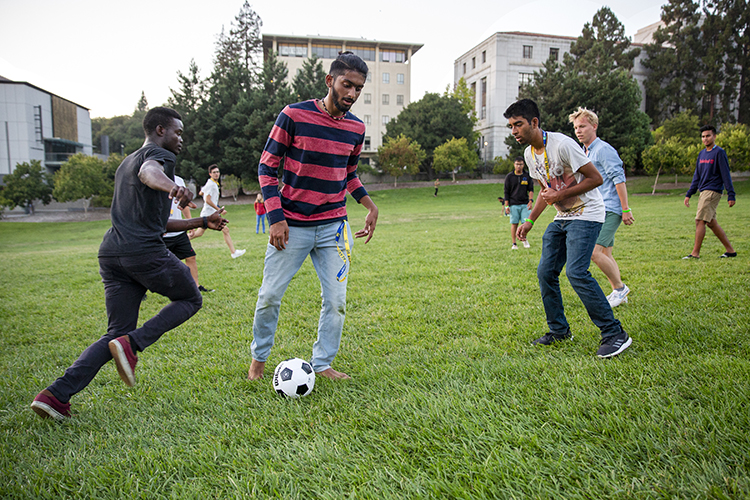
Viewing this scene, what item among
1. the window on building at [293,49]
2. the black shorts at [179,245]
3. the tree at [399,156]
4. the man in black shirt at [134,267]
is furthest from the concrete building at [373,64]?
the man in black shirt at [134,267]

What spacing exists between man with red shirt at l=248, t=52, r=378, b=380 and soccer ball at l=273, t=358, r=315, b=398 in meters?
0.24

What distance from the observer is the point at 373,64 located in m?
66.9

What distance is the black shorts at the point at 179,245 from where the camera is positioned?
605 centimetres

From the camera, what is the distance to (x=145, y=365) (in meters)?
3.95

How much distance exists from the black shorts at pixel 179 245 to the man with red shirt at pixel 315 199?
3.28m

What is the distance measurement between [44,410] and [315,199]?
2.29 m

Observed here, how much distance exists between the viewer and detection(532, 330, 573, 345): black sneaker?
3.97 m

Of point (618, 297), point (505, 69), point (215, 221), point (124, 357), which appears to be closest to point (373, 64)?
point (505, 69)

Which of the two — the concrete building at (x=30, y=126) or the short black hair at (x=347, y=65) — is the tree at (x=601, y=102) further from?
the concrete building at (x=30, y=126)

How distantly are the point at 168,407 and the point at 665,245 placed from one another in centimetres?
1031

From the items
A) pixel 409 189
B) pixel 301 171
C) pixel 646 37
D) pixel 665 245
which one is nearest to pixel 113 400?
pixel 301 171

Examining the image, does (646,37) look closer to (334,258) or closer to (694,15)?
(694,15)

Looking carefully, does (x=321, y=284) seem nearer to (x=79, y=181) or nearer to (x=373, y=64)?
(x=79, y=181)

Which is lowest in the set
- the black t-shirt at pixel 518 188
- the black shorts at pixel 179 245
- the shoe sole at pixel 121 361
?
the shoe sole at pixel 121 361
